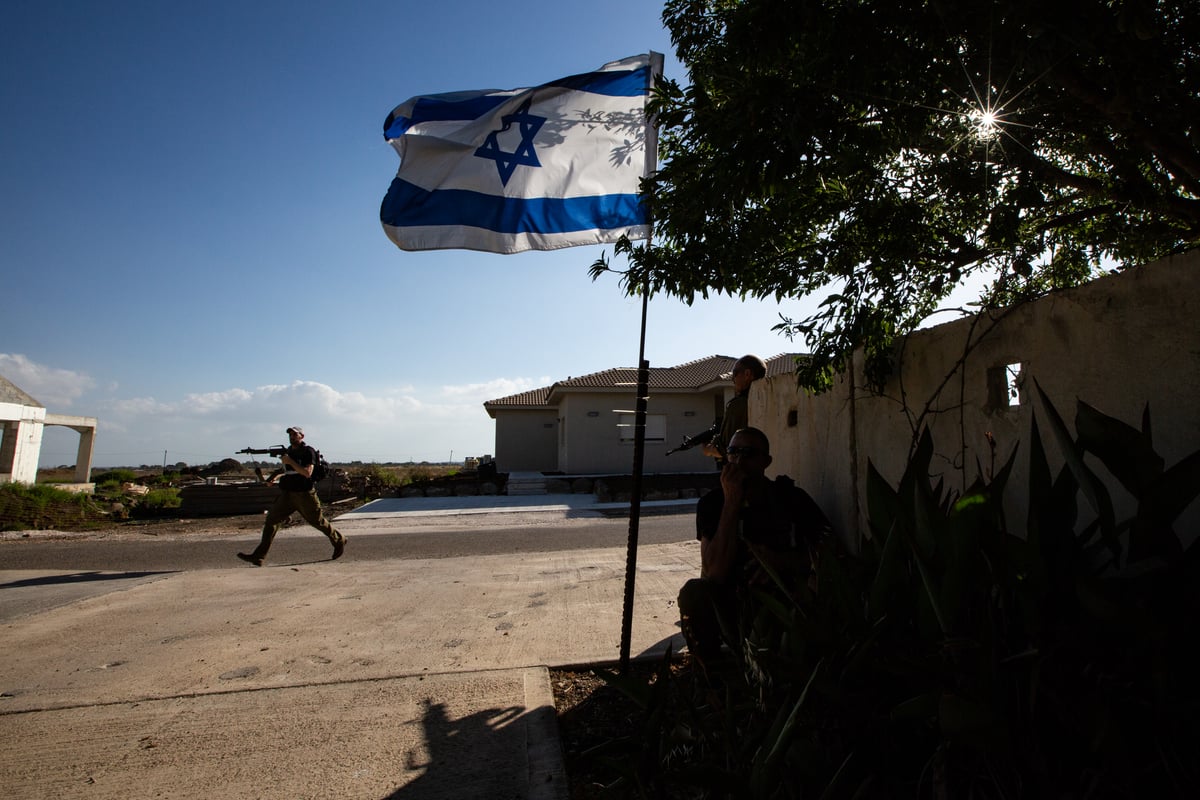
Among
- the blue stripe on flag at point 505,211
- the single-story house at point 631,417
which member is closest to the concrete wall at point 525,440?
the single-story house at point 631,417

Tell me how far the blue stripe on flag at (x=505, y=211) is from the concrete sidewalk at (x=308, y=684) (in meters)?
2.77

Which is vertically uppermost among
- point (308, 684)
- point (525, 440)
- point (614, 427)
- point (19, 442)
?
point (614, 427)

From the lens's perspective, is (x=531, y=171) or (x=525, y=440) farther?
(x=525, y=440)

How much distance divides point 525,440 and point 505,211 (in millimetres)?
23408

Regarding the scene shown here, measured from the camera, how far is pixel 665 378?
2341 centimetres

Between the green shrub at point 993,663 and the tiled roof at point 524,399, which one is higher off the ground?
the tiled roof at point 524,399

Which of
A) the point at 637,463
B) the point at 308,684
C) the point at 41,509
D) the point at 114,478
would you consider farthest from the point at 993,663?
the point at 114,478

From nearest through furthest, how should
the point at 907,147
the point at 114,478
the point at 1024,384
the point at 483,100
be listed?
the point at 1024,384 → the point at 907,147 → the point at 483,100 → the point at 114,478

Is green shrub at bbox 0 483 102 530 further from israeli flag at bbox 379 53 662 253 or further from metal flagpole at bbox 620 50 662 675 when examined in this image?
metal flagpole at bbox 620 50 662 675

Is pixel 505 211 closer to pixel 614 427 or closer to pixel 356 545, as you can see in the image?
pixel 356 545

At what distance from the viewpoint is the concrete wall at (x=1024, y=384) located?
189 centimetres

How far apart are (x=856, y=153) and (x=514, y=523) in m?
10.8

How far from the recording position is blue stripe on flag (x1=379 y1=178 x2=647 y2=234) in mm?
4500

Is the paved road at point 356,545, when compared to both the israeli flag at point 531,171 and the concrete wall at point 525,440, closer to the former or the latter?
the israeli flag at point 531,171
